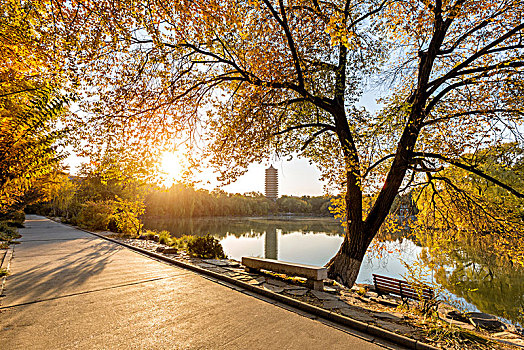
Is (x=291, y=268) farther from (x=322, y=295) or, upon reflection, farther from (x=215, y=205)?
(x=215, y=205)

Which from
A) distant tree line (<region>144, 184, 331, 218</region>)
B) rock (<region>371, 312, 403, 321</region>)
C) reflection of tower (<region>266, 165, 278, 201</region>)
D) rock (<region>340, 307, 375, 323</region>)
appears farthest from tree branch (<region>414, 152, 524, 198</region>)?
reflection of tower (<region>266, 165, 278, 201</region>)

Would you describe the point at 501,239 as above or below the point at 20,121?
below

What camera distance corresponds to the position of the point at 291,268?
6.00m

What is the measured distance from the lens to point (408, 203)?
369 inches

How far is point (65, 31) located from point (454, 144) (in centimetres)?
1043

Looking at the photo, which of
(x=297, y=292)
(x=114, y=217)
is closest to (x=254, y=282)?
(x=297, y=292)

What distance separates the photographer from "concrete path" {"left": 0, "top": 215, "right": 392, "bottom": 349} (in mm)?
3348

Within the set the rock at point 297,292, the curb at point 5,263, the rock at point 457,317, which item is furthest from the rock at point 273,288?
the curb at point 5,263

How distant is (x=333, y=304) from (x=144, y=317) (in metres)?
3.30

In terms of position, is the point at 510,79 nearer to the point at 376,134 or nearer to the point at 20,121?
the point at 376,134

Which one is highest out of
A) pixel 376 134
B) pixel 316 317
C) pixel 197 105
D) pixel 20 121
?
pixel 197 105

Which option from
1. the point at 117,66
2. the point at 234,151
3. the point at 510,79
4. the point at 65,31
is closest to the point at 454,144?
the point at 510,79

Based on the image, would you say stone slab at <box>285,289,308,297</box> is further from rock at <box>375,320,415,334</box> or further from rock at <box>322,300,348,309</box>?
rock at <box>375,320,415,334</box>

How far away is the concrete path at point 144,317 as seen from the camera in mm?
3348
